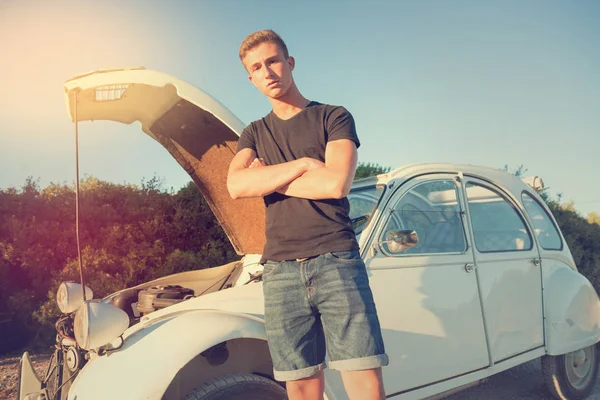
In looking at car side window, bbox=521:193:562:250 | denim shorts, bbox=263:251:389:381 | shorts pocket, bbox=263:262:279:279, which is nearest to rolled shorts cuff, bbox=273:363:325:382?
denim shorts, bbox=263:251:389:381

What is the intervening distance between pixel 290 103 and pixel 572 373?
12.4ft

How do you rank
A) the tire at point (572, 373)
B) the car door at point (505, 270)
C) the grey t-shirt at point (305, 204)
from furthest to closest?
the tire at point (572, 373), the car door at point (505, 270), the grey t-shirt at point (305, 204)

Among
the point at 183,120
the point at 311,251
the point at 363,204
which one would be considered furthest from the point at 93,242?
the point at 311,251

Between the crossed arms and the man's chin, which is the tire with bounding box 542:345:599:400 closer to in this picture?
the crossed arms

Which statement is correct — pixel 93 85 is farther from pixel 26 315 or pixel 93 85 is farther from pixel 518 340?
pixel 26 315

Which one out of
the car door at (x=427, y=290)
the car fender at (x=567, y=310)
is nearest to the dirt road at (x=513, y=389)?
the car fender at (x=567, y=310)

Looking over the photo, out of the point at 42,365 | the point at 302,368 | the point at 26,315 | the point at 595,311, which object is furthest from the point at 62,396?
the point at 595,311

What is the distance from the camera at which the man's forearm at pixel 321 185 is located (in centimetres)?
194

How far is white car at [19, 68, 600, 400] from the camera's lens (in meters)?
2.22

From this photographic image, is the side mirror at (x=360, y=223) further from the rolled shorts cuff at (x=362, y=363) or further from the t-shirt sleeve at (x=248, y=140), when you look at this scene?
the rolled shorts cuff at (x=362, y=363)

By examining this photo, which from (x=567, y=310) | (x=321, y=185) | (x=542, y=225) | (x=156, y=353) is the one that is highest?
(x=321, y=185)

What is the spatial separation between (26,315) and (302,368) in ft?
16.1

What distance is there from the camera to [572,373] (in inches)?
167

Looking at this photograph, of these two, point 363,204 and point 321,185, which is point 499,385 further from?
point 321,185
